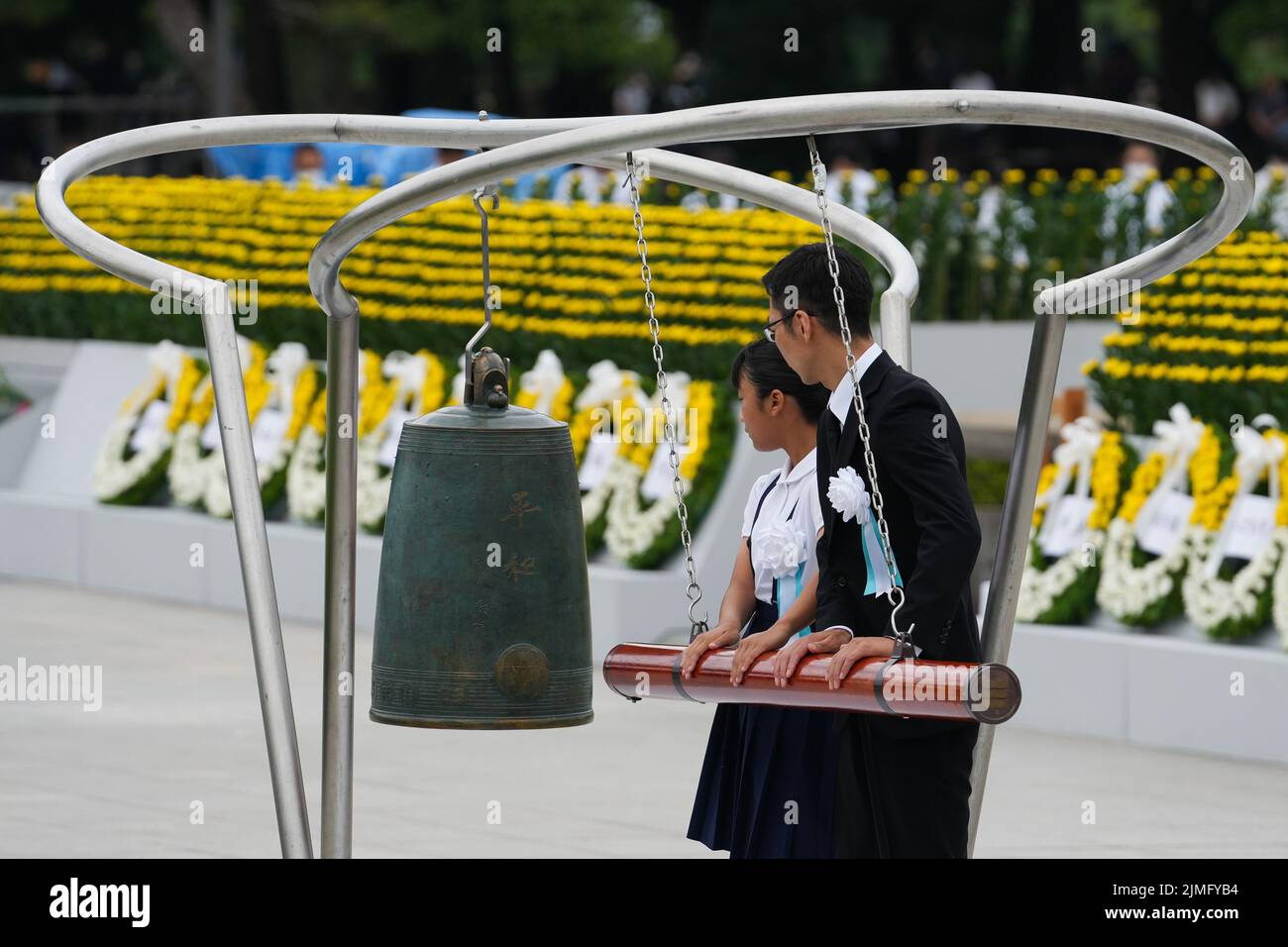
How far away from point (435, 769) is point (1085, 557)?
279cm

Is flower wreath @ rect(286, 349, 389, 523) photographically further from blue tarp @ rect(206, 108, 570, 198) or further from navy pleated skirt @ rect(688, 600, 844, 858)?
navy pleated skirt @ rect(688, 600, 844, 858)

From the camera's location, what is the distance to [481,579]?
5812 millimetres

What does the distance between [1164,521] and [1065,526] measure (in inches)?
19.3

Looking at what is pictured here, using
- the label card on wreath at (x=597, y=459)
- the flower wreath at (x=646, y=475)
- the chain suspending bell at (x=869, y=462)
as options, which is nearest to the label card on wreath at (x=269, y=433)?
the label card on wreath at (x=597, y=459)

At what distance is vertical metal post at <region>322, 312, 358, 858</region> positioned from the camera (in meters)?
6.14

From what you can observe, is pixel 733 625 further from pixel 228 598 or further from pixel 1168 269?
A: pixel 228 598

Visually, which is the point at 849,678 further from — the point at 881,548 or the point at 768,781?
the point at 768,781

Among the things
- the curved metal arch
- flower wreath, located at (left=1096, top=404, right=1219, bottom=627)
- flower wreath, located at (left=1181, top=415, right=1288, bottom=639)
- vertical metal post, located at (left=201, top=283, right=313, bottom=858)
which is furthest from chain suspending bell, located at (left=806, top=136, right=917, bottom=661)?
flower wreath, located at (left=1096, top=404, right=1219, bottom=627)

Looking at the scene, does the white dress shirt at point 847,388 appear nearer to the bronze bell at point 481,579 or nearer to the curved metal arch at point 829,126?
the curved metal arch at point 829,126

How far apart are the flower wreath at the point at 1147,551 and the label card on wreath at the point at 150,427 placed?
6166 millimetres

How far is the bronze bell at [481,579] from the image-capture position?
5.81 meters

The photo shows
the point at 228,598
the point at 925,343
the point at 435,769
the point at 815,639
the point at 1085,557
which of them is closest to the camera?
the point at 815,639

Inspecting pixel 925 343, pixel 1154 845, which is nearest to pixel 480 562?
pixel 1154 845

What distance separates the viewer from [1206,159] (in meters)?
5.53
